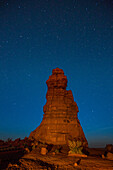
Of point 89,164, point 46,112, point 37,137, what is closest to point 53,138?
point 37,137

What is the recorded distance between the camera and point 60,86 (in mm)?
28875

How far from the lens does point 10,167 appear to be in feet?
31.3

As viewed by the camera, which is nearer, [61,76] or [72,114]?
[72,114]

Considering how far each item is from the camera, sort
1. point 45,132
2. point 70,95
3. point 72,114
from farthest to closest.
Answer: point 70,95
point 72,114
point 45,132

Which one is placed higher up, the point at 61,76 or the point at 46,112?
the point at 61,76

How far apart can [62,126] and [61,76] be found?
1208 cm

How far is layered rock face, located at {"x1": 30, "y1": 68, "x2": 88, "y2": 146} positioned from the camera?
2352 cm

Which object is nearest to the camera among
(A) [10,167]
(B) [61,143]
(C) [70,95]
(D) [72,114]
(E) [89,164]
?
(A) [10,167]

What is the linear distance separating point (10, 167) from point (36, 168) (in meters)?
2.14

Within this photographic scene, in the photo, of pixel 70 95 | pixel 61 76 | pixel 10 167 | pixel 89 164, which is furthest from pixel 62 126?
pixel 10 167

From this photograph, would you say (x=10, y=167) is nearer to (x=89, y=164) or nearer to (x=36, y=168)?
(x=36, y=168)

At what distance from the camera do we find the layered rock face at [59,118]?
2352cm

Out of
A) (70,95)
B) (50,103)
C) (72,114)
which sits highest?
(70,95)

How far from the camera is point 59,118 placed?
2530 cm
